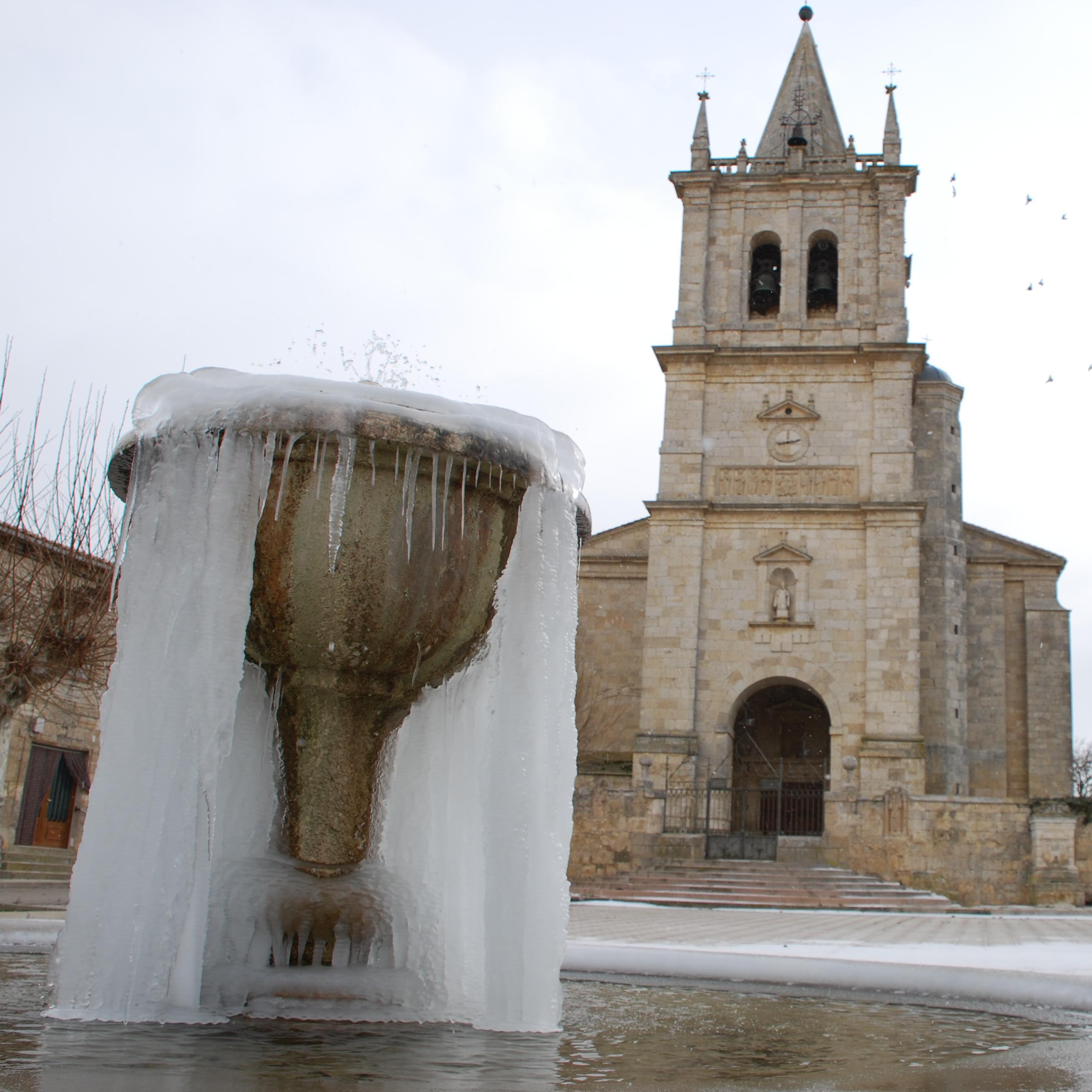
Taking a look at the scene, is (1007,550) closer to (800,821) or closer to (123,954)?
(800,821)

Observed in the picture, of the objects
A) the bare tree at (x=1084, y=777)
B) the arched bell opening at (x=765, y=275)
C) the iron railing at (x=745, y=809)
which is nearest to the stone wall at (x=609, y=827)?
the iron railing at (x=745, y=809)

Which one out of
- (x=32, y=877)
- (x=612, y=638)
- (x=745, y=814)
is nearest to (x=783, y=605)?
(x=745, y=814)

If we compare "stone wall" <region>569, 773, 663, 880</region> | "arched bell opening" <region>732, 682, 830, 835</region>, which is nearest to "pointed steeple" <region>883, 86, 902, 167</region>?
"arched bell opening" <region>732, 682, 830, 835</region>

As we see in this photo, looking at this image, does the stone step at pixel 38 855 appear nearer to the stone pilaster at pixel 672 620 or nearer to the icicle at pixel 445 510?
the stone pilaster at pixel 672 620

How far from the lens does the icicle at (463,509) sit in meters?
4.19

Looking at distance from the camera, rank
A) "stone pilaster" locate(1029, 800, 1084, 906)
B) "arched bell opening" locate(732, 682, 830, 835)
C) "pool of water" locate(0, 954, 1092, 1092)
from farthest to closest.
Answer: "arched bell opening" locate(732, 682, 830, 835), "stone pilaster" locate(1029, 800, 1084, 906), "pool of water" locate(0, 954, 1092, 1092)

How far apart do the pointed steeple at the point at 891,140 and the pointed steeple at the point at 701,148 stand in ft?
13.8

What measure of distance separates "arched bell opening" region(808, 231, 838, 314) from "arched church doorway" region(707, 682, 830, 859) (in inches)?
355

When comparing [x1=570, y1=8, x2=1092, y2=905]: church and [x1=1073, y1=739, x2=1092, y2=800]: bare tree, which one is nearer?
[x1=570, y1=8, x2=1092, y2=905]: church

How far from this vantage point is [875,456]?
28047mm

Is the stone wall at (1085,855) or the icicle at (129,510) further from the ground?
the icicle at (129,510)

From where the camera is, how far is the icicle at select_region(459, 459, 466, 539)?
419 centimetres

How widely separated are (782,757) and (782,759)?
7.0 inches

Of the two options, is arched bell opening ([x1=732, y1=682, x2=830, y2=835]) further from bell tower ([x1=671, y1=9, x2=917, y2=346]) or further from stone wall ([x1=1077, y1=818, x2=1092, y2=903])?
bell tower ([x1=671, y1=9, x2=917, y2=346])
